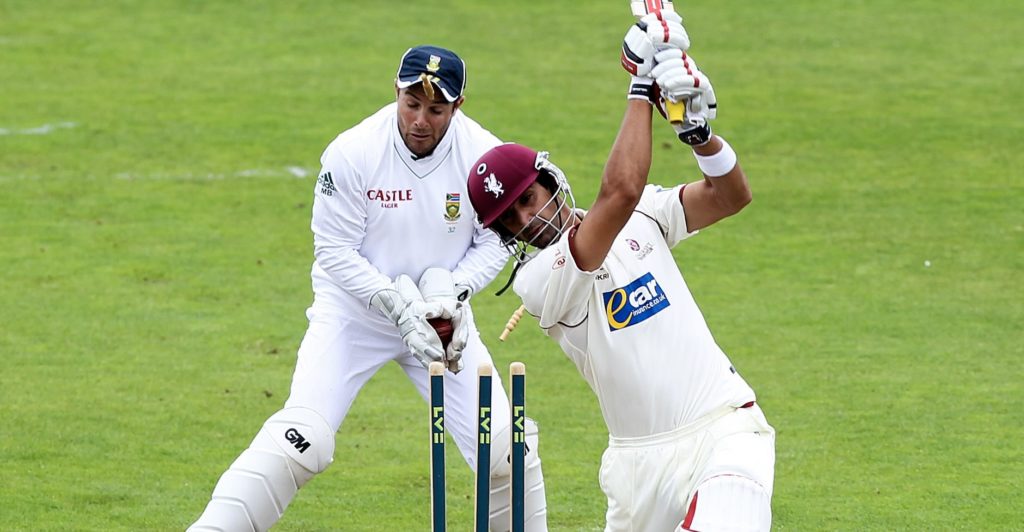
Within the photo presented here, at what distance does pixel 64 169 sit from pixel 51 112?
1.80 metres

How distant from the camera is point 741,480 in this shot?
16.3 feet

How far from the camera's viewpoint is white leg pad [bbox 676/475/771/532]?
4.88 metres

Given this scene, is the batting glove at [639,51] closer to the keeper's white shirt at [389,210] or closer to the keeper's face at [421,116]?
the keeper's face at [421,116]

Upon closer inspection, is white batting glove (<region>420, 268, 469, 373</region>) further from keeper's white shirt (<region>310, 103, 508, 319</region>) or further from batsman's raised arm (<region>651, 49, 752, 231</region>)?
batsman's raised arm (<region>651, 49, 752, 231</region>)

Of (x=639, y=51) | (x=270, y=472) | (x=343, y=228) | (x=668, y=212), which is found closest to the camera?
(x=639, y=51)

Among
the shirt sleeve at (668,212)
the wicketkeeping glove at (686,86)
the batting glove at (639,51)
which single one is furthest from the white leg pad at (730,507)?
the batting glove at (639,51)

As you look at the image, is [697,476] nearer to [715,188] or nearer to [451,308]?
[715,188]

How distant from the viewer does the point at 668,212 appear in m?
5.41

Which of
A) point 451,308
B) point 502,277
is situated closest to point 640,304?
point 451,308

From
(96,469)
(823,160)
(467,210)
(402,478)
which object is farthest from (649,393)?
Result: (823,160)

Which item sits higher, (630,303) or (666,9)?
(666,9)

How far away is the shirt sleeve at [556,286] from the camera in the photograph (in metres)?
5.09

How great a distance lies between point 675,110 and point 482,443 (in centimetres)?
138

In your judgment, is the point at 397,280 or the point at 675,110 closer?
the point at 675,110
